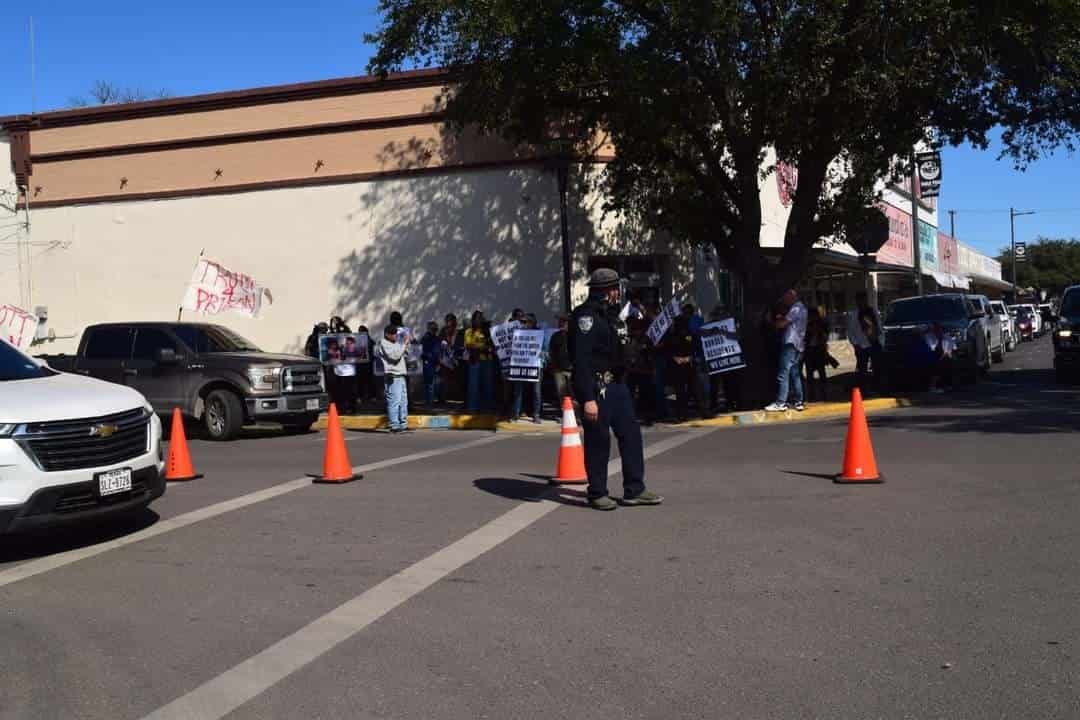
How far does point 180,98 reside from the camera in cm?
2422

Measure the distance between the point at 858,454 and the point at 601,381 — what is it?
2.68m

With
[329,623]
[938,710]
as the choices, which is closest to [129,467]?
[329,623]

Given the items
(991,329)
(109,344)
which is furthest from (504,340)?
(991,329)

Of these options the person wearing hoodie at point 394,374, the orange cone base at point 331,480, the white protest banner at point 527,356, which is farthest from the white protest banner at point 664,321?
Answer: the orange cone base at point 331,480

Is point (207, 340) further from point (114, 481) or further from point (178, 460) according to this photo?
point (114, 481)

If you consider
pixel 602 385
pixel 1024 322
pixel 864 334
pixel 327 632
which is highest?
pixel 1024 322

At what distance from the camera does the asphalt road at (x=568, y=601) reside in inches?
191

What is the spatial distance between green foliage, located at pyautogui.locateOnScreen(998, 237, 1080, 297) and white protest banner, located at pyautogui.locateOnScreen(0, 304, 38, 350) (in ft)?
333

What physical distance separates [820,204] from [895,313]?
322 centimetres

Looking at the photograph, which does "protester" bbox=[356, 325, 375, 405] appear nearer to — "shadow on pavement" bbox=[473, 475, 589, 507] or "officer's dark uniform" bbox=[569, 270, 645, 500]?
"shadow on pavement" bbox=[473, 475, 589, 507]

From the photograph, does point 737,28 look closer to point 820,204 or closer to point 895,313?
point 820,204

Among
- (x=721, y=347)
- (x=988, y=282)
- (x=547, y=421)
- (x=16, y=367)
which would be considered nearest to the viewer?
(x=16, y=367)

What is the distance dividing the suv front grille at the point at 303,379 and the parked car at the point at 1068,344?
42.2ft

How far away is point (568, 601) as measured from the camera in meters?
6.34
